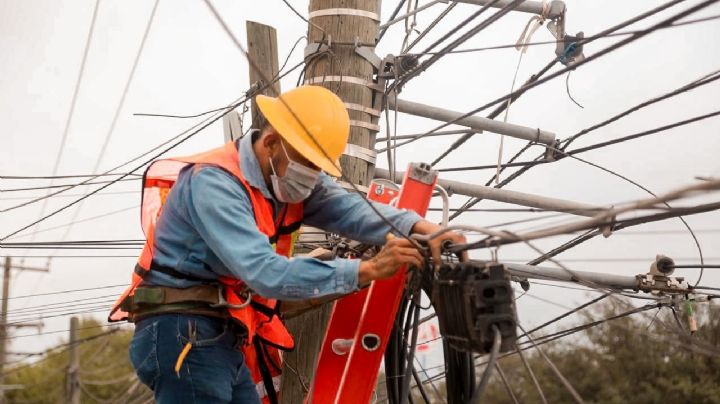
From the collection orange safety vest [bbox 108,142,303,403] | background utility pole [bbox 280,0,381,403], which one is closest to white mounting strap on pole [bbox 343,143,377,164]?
background utility pole [bbox 280,0,381,403]

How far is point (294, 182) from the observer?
13.7ft

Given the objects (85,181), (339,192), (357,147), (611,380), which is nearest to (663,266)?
(357,147)

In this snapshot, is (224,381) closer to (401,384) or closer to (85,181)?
(401,384)

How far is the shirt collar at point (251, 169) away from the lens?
13.4 ft

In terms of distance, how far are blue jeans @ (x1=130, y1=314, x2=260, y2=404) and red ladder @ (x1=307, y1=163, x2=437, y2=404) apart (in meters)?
0.55

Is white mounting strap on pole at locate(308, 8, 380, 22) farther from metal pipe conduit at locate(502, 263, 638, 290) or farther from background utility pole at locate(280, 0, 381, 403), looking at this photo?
metal pipe conduit at locate(502, 263, 638, 290)

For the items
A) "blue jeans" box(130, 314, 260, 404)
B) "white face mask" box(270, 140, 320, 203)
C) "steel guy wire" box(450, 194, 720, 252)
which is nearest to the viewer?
"steel guy wire" box(450, 194, 720, 252)

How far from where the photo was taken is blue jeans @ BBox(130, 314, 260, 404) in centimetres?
402

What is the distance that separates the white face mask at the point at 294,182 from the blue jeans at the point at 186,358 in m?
0.59

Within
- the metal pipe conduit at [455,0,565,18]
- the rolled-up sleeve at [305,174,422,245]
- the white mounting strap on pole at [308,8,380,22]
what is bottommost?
the rolled-up sleeve at [305,174,422,245]

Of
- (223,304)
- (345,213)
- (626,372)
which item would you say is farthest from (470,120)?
(626,372)

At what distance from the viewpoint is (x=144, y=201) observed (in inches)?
168

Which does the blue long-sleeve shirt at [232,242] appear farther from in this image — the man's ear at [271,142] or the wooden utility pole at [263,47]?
the wooden utility pole at [263,47]

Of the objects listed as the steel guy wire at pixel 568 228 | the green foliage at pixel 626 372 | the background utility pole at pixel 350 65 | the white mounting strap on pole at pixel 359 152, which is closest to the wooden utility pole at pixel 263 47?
the background utility pole at pixel 350 65
